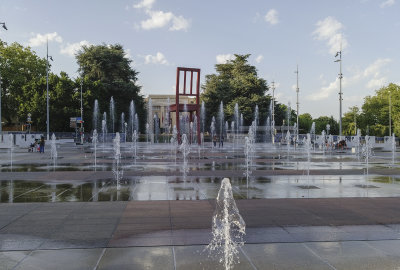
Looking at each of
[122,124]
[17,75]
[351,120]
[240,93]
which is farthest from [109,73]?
[351,120]

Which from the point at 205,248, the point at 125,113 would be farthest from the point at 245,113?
the point at 205,248

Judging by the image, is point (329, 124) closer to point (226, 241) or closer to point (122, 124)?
point (122, 124)

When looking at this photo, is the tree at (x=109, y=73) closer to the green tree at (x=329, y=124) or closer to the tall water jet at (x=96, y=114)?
the tall water jet at (x=96, y=114)

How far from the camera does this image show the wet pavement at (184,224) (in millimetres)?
4797

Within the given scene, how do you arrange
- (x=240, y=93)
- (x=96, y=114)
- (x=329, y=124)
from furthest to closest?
(x=329, y=124) → (x=240, y=93) → (x=96, y=114)

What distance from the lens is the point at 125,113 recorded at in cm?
6328

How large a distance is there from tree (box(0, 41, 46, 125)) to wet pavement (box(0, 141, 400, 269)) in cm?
5164

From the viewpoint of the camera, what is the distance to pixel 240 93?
63469 mm

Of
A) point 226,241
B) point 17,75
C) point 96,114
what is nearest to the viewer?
point 226,241

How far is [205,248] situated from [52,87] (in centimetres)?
5709

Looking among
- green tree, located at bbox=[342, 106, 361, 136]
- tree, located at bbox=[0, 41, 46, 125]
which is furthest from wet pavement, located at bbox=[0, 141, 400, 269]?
green tree, located at bbox=[342, 106, 361, 136]

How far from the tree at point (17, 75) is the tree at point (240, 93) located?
2746 centimetres

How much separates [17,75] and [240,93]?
119 ft

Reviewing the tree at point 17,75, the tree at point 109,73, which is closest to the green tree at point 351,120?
the tree at point 109,73
